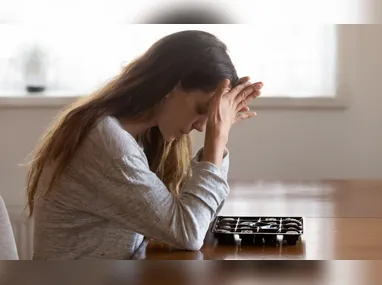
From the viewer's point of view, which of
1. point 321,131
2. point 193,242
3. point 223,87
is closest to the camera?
point 193,242

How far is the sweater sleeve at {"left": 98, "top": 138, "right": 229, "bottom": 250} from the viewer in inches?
47.3

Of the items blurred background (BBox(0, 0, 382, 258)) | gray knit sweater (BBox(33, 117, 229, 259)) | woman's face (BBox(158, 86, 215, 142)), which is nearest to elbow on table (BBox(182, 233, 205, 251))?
gray knit sweater (BBox(33, 117, 229, 259))

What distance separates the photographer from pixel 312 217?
4.70 feet

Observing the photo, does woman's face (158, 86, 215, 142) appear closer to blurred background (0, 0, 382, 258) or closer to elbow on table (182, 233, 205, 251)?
elbow on table (182, 233, 205, 251)

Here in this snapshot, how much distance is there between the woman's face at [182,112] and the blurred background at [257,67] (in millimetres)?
1097

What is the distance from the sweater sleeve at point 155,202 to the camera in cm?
120

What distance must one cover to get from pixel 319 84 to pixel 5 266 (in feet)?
6.90

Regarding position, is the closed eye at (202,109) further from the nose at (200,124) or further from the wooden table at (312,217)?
the wooden table at (312,217)

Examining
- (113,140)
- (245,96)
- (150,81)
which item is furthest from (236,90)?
(113,140)

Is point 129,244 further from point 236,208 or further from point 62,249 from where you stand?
point 236,208

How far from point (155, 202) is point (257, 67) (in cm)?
141

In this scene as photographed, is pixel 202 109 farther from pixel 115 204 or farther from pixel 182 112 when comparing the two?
pixel 115 204

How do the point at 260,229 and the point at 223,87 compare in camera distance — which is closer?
the point at 260,229

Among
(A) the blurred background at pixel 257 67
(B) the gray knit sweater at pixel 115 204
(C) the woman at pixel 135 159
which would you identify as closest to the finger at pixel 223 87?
(C) the woman at pixel 135 159
